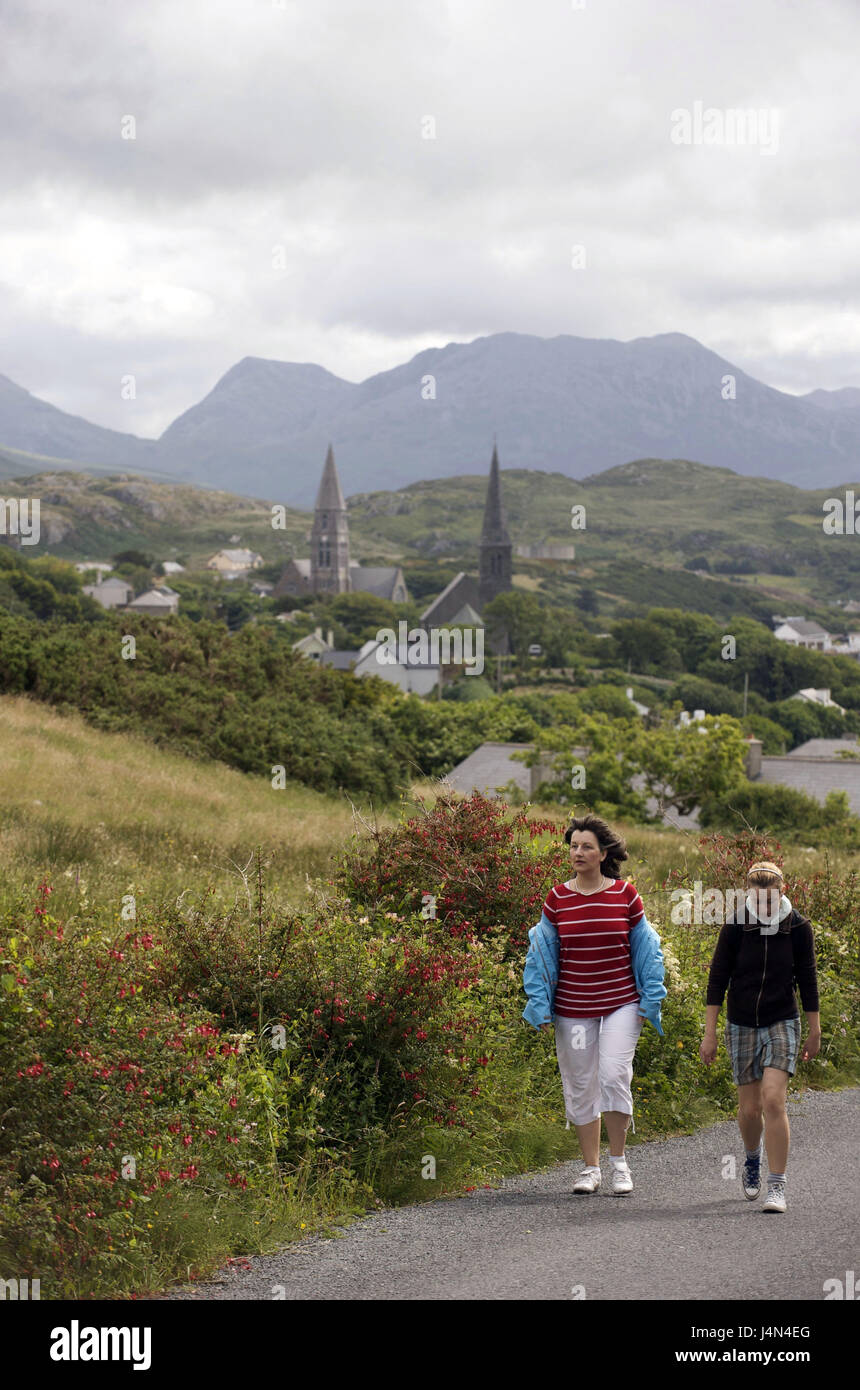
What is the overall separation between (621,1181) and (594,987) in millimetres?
1050

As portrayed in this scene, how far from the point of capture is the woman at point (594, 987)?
6844mm

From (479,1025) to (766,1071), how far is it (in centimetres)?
219

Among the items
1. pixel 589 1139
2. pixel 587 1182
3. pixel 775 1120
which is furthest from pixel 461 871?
pixel 775 1120

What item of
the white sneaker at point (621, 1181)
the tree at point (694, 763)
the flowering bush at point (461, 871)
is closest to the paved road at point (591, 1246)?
the white sneaker at point (621, 1181)

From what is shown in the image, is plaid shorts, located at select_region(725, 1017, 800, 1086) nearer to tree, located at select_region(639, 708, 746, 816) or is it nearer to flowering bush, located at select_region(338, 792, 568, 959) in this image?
flowering bush, located at select_region(338, 792, 568, 959)

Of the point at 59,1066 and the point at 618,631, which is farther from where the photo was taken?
the point at 618,631

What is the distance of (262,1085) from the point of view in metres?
6.88

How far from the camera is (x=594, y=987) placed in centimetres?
687

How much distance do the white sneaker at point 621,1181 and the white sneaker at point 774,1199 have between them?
0.70 metres

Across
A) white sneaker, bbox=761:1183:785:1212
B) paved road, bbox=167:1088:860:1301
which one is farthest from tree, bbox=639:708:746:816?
white sneaker, bbox=761:1183:785:1212

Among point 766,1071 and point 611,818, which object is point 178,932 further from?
point 611,818

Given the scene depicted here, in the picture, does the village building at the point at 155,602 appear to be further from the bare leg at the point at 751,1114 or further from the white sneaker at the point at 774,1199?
the white sneaker at the point at 774,1199

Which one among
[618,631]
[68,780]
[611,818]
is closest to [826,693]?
[618,631]

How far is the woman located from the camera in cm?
684
